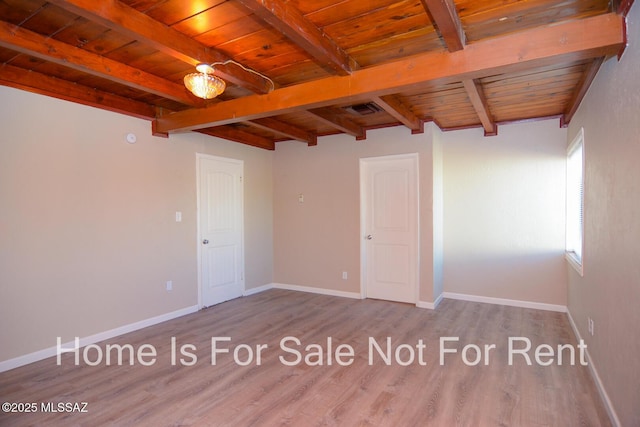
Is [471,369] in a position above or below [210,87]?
below

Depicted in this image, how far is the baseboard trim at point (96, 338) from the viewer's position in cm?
290

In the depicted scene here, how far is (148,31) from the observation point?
7.16 ft

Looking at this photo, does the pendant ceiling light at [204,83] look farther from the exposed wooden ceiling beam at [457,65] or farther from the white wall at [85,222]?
the white wall at [85,222]

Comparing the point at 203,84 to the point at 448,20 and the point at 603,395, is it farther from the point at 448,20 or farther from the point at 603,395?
the point at 603,395

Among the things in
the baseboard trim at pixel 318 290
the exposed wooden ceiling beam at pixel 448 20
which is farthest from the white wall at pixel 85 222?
the exposed wooden ceiling beam at pixel 448 20

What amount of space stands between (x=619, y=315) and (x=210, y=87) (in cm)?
304

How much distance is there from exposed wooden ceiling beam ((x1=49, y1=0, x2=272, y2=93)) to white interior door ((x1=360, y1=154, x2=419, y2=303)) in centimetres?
270

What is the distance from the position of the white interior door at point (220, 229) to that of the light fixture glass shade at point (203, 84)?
228 centimetres

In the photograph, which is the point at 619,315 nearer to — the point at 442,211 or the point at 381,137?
the point at 442,211

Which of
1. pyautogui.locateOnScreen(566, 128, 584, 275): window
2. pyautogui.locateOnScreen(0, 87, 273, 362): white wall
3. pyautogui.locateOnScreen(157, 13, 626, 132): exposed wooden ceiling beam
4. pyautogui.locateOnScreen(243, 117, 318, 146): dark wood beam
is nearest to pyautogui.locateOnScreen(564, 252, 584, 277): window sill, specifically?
pyautogui.locateOnScreen(566, 128, 584, 275): window

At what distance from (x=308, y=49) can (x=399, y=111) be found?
5.62 feet

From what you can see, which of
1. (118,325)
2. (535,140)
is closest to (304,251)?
(118,325)

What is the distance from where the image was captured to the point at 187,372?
9.29ft

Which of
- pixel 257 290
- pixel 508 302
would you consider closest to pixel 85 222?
pixel 257 290
